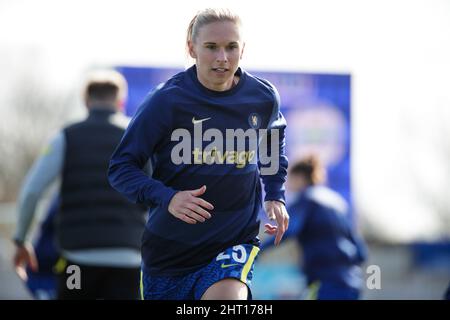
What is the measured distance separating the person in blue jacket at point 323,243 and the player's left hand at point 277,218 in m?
3.19

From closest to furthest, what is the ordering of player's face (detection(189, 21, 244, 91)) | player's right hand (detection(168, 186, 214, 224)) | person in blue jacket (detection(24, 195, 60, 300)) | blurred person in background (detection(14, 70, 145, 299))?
player's right hand (detection(168, 186, 214, 224))
player's face (detection(189, 21, 244, 91))
blurred person in background (detection(14, 70, 145, 299))
person in blue jacket (detection(24, 195, 60, 300))

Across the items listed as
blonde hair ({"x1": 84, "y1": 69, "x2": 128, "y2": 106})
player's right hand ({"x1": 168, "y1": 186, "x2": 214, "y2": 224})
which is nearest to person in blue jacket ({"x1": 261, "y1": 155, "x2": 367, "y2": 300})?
blonde hair ({"x1": 84, "y1": 69, "x2": 128, "y2": 106})

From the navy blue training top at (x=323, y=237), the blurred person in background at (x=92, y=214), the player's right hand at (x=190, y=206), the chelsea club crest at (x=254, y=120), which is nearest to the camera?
the player's right hand at (x=190, y=206)

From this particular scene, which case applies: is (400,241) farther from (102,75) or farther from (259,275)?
(102,75)

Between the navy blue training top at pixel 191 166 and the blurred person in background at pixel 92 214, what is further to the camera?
the blurred person in background at pixel 92 214

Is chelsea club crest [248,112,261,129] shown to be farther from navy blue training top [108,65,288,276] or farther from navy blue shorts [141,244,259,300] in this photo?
navy blue shorts [141,244,259,300]

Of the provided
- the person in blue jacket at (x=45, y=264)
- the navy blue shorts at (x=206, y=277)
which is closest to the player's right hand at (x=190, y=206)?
the navy blue shorts at (x=206, y=277)

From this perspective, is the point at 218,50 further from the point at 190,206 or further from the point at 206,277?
the point at 206,277

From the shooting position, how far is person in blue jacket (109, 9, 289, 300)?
15.9 ft

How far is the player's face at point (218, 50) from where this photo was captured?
15.8ft

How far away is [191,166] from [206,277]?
0.52m

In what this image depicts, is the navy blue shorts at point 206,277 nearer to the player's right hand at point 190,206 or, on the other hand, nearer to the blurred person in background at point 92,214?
the player's right hand at point 190,206

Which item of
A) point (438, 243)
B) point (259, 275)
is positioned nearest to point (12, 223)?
point (259, 275)

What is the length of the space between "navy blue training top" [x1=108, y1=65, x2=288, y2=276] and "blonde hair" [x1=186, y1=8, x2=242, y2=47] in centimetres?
21
